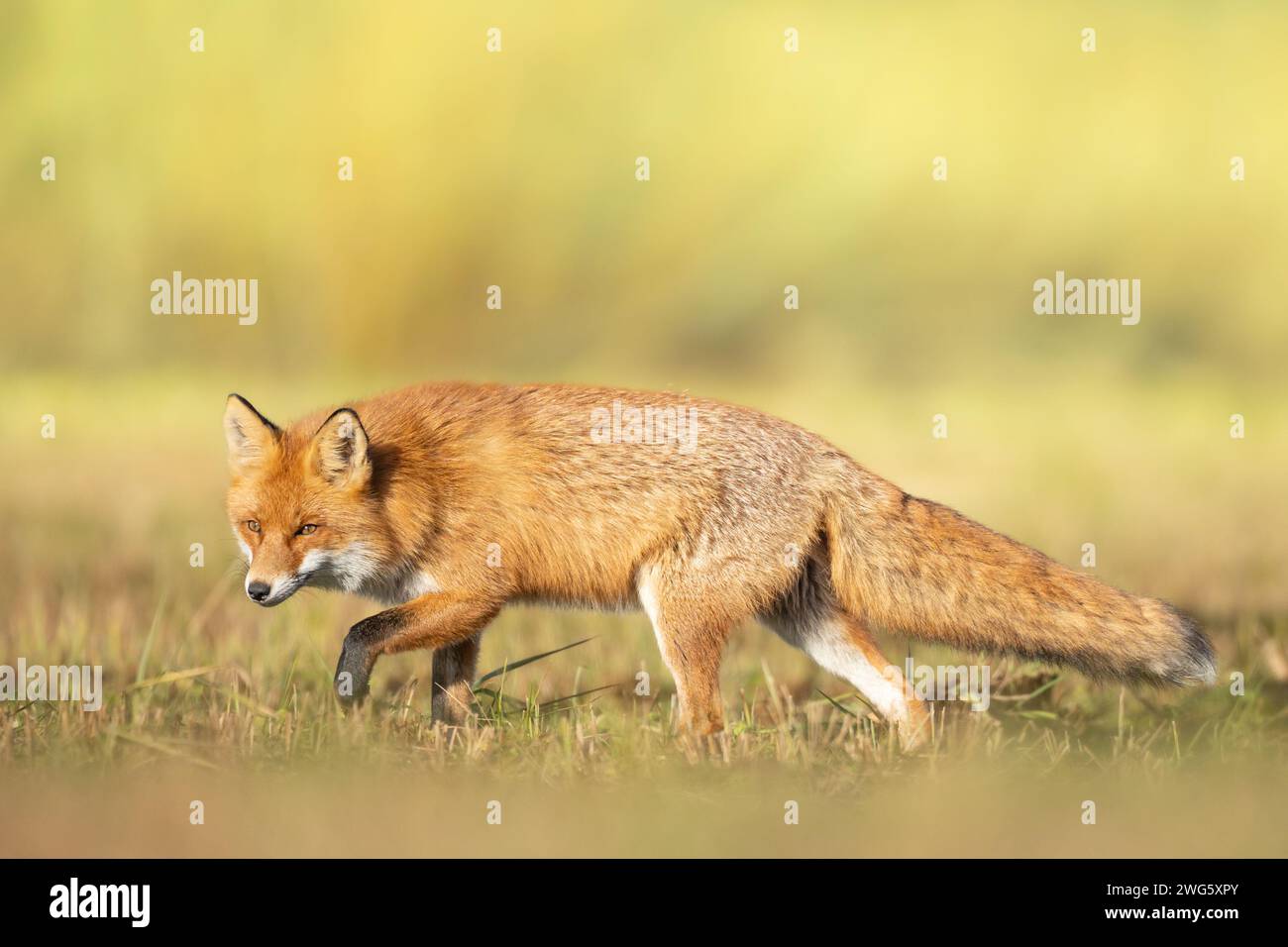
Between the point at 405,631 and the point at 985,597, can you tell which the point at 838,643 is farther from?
the point at 405,631

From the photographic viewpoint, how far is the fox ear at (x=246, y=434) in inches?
269

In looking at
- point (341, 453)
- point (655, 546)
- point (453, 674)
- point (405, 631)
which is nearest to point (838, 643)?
point (655, 546)

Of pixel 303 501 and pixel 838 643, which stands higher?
pixel 303 501

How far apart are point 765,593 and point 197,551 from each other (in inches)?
213

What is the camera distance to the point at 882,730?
22.9 feet

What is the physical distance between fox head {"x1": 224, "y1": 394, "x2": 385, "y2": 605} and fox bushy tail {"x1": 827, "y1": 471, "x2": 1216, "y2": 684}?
2548 mm

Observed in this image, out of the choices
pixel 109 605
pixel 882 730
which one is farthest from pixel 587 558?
pixel 109 605

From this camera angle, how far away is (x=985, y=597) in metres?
7.00

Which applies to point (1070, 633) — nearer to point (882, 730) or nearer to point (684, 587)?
point (882, 730)

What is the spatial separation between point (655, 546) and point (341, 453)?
5.59 feet

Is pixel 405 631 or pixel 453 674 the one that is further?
pixel 453 674

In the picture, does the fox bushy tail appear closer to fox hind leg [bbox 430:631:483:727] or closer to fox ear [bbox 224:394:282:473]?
fox hind leg [bbox 430:631:483:727]

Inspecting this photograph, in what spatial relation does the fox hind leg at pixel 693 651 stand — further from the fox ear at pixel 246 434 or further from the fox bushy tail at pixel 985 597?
the fox ear at pixel 246 434

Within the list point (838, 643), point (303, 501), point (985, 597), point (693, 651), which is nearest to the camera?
point (303, 501)
